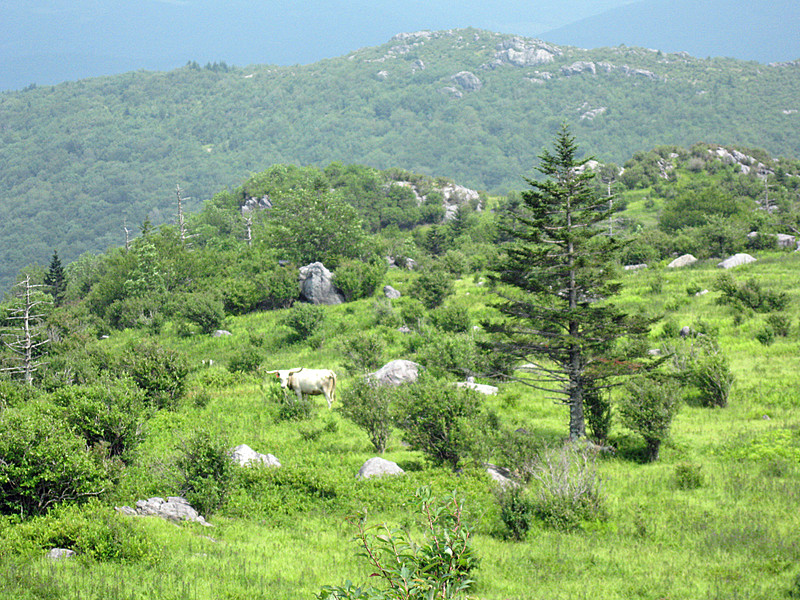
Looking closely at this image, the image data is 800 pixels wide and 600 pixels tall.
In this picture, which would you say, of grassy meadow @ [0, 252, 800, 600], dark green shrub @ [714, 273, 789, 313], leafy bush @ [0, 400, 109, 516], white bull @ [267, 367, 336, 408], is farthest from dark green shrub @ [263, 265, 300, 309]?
leafy bush @ [0, 400, 109, 516]

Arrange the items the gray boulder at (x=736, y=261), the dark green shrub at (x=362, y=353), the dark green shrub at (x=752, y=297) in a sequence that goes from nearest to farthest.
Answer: the dark green shrub at (x=362, y=353) < the dark green shrub at (x=752, y=297) < the gray boulder at (x=736, y=261)

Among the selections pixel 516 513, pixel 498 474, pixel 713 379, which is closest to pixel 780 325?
pixel 713 379

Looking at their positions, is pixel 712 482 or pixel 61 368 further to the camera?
pixel 61 368

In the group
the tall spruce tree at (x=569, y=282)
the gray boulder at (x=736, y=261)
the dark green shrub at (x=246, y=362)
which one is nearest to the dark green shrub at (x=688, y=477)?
the tall spruce tree at (x=569, y=282)

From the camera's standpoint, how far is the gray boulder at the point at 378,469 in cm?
1494

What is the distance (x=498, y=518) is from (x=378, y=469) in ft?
12.6

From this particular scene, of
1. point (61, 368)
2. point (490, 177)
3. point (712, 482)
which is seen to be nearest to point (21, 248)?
point (490, 177)

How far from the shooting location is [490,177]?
195875 mm

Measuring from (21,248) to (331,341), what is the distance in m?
180

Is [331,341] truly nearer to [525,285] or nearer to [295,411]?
[295,411]

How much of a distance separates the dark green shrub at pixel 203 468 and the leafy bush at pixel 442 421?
5.43 meters

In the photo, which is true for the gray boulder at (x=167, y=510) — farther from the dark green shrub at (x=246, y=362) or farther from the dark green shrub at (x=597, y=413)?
the dark green shrub at (x=246, y=362)

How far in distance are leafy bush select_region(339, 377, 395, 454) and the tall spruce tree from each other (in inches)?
169

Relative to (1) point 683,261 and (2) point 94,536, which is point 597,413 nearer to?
(2) point 94,536
